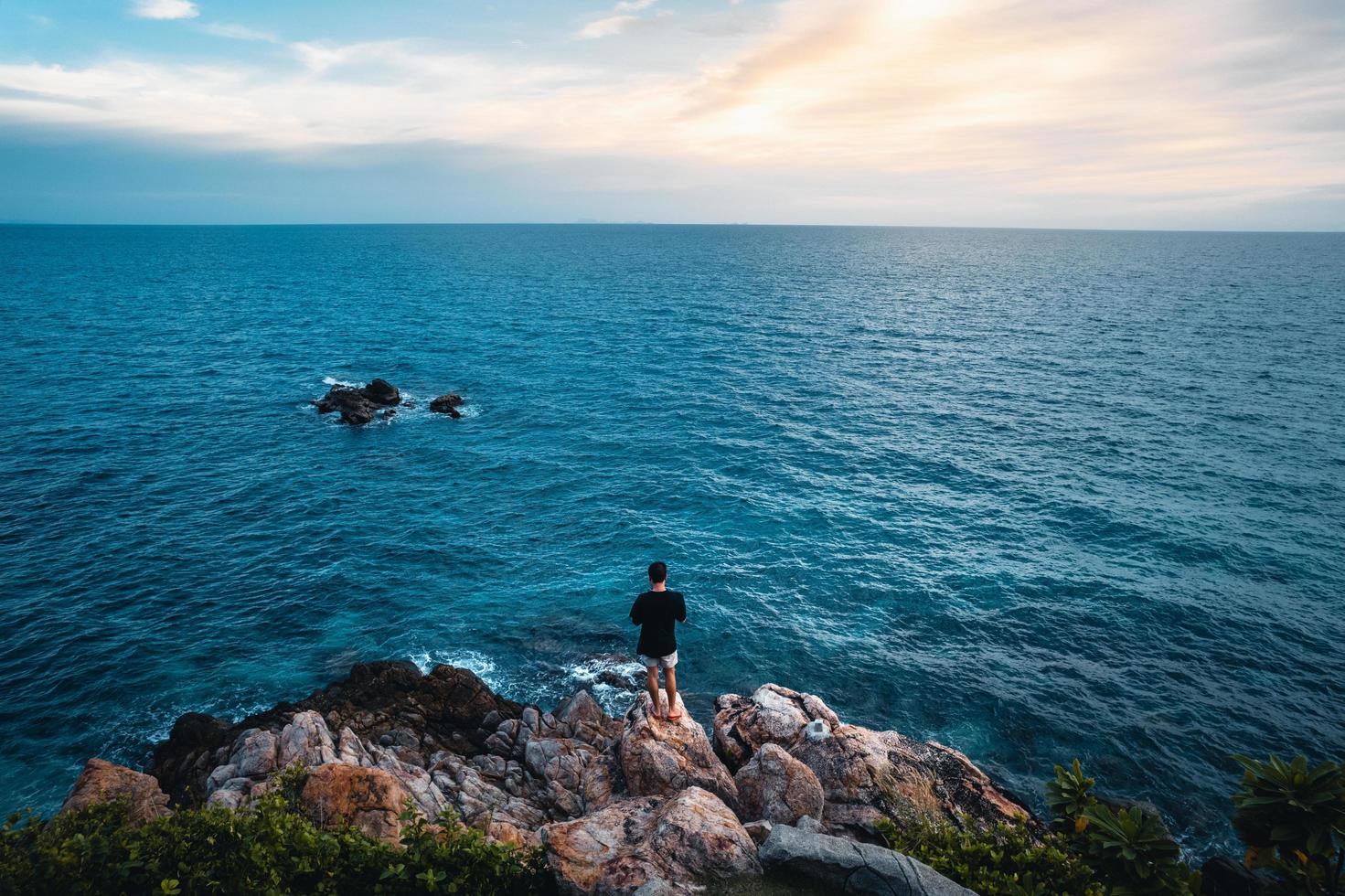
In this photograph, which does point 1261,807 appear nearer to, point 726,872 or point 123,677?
point 726,872

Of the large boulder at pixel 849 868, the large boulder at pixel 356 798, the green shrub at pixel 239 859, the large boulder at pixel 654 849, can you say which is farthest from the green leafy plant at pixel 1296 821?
the large boulder at pixel 356 798

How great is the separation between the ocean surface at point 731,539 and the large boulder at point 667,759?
10.0m

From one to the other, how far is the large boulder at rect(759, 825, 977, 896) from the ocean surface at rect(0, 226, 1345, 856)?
15.8 metres

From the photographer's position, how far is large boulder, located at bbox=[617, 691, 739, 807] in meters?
18.5

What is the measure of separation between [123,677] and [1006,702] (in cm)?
3828

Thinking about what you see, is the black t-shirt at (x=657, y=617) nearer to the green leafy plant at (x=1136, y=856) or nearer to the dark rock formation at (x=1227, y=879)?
the green leafy plant at (x=1136, y=856)

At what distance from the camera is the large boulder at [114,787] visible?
60.5ft

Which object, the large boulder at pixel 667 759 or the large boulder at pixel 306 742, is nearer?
the large boulder at pixel 667 759

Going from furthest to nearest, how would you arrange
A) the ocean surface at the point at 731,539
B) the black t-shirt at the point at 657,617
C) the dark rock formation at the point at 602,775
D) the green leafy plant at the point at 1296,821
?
the ocean surface at the point at 731,539
the black t-shirt at the point at 657,617
the dark rock formation at the point at 602,775
the green leafy plant at the point at 1296,821

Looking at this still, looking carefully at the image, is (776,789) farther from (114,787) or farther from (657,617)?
(114,787)

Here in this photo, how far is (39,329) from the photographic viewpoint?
3711 inches

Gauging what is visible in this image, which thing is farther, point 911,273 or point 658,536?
point 911,273

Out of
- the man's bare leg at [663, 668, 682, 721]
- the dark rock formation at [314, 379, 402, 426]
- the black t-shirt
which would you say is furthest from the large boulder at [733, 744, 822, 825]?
the dark rock formation at [314, 379, 402, 426]

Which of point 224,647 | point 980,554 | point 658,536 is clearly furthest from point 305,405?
point 980,554
